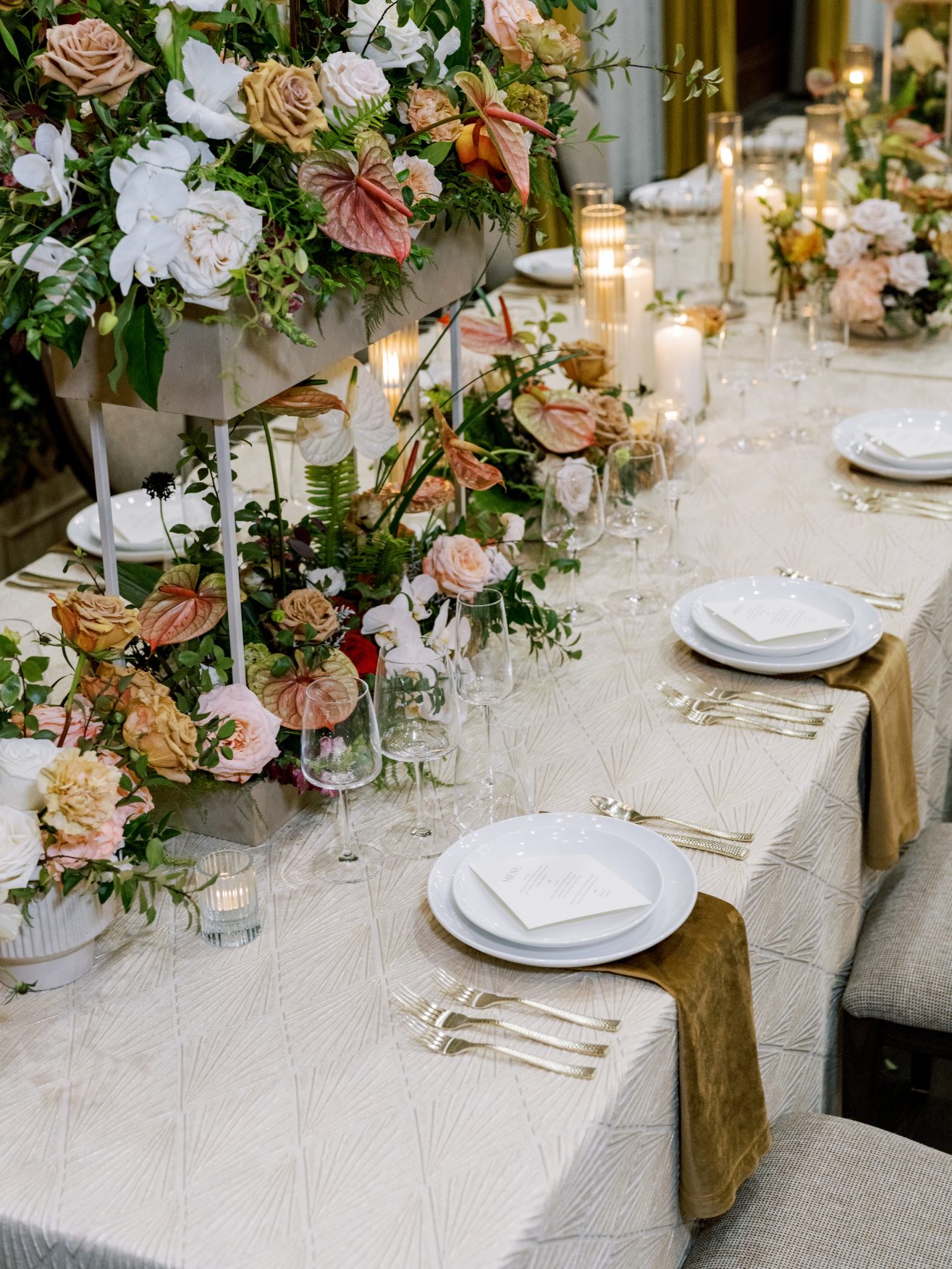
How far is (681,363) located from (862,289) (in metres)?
0.53

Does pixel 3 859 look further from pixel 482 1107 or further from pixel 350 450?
pixel 350 450

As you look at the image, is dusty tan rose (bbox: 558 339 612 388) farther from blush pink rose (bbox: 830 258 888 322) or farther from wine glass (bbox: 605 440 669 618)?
blush pink rose (bbox: 830 258 888 322)

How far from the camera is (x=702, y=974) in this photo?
1234mm

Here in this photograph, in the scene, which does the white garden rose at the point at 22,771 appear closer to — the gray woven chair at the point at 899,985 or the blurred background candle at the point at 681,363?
the gray woven chair at the point at 899,985

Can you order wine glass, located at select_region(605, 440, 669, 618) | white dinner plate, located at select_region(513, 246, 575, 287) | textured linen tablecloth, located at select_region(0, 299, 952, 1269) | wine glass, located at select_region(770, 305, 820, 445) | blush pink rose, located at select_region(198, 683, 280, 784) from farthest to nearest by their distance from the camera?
white dinner plate, located at select_region(513, 246, 575, 287), wine glass, located at select_region(770, 305, 820, 445), wine glass, located at select_region(605, 440, 669, 618), blush pink rose, located at select_region(198, 683, 280, 784), textured linen tablecloth, located at select_region(0, 299, 952, 1269)

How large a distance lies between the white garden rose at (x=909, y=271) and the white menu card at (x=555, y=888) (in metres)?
1.81

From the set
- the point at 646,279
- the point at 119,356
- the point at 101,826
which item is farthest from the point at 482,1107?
the point at 646,279

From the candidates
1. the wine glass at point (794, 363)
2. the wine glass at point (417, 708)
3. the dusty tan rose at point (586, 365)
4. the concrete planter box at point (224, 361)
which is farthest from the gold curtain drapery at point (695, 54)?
the wine glass at point (417, 708)

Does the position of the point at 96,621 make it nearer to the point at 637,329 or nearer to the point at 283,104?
the point at 283,104

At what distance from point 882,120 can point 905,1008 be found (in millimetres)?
2701

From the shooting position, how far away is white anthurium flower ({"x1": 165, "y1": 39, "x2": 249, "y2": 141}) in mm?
1188

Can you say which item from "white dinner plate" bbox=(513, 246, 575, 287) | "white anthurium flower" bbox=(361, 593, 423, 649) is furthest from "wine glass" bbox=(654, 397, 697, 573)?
"white dinner plate" bbox=(513, 246, 575, 287)

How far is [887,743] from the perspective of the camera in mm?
1691

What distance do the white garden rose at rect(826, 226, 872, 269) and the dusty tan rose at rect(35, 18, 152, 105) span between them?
190cm
